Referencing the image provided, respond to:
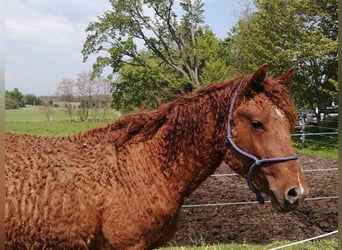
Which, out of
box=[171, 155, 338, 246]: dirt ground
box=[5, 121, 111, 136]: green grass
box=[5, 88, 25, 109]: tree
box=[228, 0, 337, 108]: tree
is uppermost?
box=[228, 0, 337, 108]: tree

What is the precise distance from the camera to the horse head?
1.56 m

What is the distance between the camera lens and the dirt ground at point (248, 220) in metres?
4.29

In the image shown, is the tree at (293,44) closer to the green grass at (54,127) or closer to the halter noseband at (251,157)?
the green grass at (54,127)

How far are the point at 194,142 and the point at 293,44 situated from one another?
2.75 metres

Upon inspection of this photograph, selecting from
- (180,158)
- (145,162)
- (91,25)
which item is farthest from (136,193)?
(91,25)

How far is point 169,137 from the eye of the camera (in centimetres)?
182

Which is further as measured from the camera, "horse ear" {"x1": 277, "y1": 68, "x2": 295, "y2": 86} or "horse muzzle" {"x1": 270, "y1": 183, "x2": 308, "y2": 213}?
"horse ear" {"x1": 277, "y1": 68, "x2": 295, "y2": 86}

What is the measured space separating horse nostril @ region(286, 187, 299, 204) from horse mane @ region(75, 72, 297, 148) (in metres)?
0.35

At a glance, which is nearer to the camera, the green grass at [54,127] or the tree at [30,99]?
the tree at [30,99]

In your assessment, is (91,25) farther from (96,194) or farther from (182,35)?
(96,194)

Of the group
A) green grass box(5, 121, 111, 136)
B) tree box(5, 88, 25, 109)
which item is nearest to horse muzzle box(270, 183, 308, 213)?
tree box(5, 88, 25, 109)

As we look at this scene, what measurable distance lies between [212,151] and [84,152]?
25.1 inches

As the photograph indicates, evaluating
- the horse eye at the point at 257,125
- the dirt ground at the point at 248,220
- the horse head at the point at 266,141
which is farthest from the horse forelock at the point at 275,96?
the dirt ground at the point at 248,220

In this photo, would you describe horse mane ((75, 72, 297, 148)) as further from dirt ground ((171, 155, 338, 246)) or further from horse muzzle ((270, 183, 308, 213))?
dirt ground ((171, 155, 338, 246))
